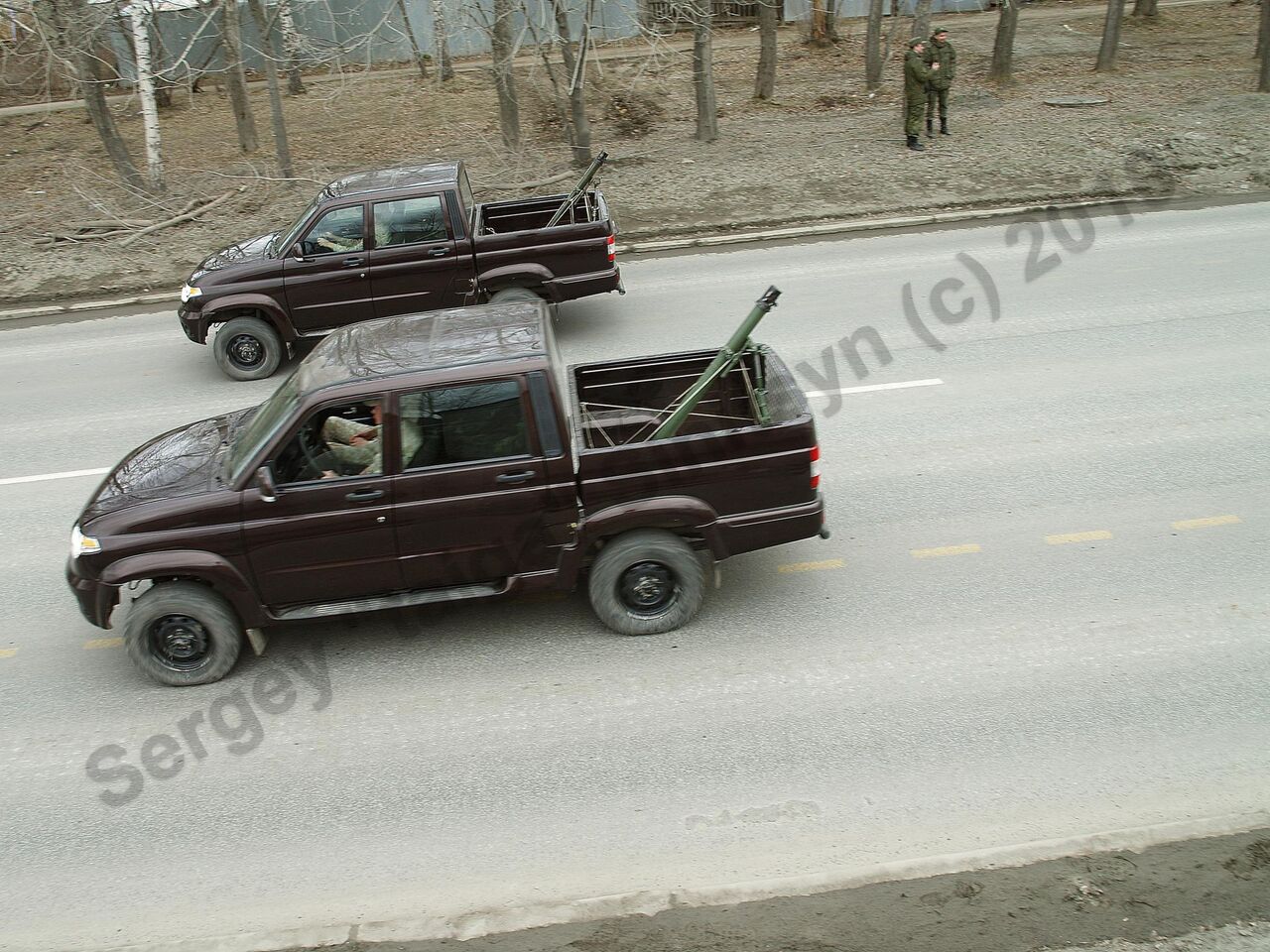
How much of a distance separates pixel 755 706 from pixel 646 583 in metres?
1.05

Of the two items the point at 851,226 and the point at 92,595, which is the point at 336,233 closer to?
the point at 92,595

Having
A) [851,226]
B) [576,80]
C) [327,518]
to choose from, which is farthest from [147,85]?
[327,518]

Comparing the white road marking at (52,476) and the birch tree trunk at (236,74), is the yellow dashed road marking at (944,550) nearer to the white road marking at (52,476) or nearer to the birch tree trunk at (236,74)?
the white road marking at (52,476)

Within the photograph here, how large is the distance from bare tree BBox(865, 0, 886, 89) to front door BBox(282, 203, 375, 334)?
14732mm

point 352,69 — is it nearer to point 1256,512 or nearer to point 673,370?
point 673,370

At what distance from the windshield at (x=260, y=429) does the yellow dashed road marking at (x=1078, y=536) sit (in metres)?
5.20

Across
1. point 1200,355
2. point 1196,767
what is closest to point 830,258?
point 1200,355

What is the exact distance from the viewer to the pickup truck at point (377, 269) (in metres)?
11.4

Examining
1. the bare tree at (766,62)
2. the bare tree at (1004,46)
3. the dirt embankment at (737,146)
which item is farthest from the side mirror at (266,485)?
the bare tree at (1004,46)

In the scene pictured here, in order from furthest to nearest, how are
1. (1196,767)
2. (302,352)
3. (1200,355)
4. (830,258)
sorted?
(830,258) < (302,352) < (1200,355) < (1196,767)

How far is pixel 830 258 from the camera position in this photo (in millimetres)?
14086

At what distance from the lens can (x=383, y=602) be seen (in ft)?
21.2

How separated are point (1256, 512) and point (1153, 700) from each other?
255 cm

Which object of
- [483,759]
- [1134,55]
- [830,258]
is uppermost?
[1134,55]
